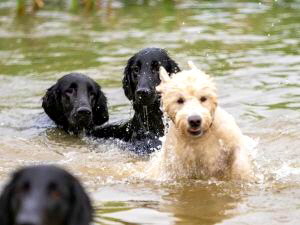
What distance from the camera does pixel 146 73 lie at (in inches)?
382

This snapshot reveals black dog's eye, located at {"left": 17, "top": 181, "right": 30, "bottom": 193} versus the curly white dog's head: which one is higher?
black dog's eye, located at {"left": 17, "top": 181, "right": 30, "bottom": 193}

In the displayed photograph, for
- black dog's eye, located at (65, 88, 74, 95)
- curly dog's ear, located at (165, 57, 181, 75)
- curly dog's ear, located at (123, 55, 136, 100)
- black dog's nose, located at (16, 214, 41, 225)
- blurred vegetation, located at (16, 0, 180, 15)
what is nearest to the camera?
black dog's nose, located at (16, 214, 41, 225)

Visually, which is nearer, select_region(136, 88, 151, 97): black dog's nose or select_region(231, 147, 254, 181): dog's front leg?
select_region(231, 147, 254, 181): dog's front leg

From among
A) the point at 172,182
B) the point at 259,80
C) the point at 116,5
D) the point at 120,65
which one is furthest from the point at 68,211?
the point at 116,5

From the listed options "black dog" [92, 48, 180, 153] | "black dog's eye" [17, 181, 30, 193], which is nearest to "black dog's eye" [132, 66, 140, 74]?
"black dog" [92, 48, 180, 153]

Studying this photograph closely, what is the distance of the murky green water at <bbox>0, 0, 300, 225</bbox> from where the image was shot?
7480mm

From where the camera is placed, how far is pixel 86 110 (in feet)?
33.7

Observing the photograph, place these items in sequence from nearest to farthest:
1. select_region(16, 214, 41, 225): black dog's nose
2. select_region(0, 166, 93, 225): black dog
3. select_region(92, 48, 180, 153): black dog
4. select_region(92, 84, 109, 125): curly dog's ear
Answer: select_region(16, 214, 41, 225): black dog's nose, select_region(0, 166, 93, 225): black dog, select_region(92, 48, 180, 153): black dog, select_region(92, 84, 109, 125): curly dog's ear

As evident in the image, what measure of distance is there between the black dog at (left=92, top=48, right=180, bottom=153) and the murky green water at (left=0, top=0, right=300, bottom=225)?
33 cm

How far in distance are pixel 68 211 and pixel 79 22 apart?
1479 cm

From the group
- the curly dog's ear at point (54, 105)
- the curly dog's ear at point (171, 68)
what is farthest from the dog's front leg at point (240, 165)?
the curly dog's ear at point (54, 105)

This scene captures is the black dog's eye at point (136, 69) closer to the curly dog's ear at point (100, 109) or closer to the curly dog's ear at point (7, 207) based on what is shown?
the curly dog's ear at point (100, 109)

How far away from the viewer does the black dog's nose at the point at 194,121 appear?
7.36 m

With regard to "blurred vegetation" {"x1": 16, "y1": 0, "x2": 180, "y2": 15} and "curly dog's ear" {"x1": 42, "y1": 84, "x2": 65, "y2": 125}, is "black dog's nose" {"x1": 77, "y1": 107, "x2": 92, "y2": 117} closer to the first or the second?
"curly dog's ear" {"x1": 42, "y1": 84, "x2": 65, "y2": 125}
